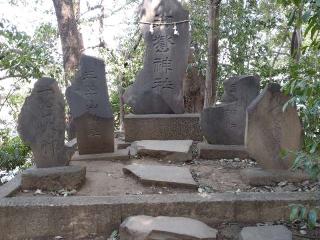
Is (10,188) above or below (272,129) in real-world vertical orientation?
below

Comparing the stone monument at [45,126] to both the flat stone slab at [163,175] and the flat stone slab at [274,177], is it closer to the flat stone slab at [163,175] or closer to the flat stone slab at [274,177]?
the flat stone slab at [163,175]

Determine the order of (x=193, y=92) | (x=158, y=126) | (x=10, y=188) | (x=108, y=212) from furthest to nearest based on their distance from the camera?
(x=193, y=92) → (x=158, y=126) → (x=10, y=188) → (x=108, y=212)

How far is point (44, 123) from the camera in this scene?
3.76 m

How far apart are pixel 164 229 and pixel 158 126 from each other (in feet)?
9.55

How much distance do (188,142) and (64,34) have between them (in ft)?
15.2

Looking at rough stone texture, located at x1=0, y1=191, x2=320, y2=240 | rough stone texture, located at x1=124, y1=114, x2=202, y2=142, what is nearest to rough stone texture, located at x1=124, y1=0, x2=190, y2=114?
rough stone texture, located at x1=124, y1=114, x2=202, y2=142

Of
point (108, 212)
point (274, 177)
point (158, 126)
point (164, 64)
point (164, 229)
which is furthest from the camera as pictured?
point (164, 64)

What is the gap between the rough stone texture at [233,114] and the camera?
4871mm

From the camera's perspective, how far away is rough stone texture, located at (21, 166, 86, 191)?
11.8 feet

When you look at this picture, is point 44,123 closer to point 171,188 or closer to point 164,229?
point 171,188

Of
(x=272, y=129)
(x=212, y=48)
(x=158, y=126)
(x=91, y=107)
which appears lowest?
(x=158, y=126)

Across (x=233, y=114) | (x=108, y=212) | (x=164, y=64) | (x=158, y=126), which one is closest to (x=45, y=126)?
(x=108, y=212)

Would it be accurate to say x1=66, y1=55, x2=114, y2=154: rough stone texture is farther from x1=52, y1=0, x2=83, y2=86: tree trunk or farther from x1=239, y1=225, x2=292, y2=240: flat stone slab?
x1=52, y1=0, x2=83, y2=86: tree trunk

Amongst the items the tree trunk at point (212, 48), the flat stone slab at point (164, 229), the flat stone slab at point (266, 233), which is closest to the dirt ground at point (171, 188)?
the flat stone slab at point (164, 229)
